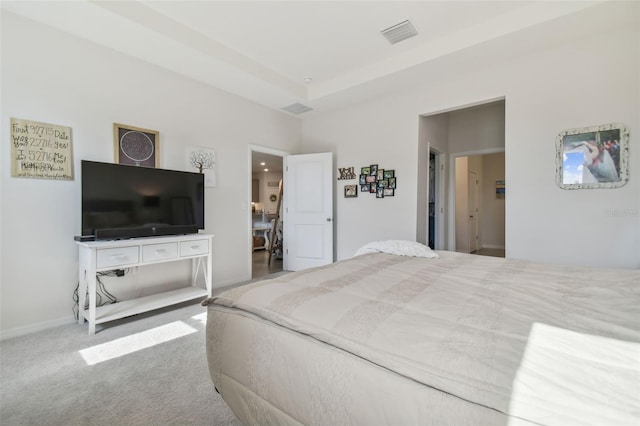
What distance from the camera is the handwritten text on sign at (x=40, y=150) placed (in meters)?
2.40

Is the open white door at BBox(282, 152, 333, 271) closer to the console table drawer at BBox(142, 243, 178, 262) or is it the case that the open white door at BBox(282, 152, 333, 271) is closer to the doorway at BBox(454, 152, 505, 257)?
the console table drawer at BBox(142, 243, 178, 262)

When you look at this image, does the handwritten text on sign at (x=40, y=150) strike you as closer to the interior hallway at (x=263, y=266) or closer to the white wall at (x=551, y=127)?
the interior hallway at (x=263, y=266)

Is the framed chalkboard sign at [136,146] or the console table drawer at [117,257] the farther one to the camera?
the framed chalkboard sign at [136,146]

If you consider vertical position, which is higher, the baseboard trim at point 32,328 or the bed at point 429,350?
the bed at point 429,350

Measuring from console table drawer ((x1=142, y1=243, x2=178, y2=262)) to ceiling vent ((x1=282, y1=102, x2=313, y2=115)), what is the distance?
2822 millimetres

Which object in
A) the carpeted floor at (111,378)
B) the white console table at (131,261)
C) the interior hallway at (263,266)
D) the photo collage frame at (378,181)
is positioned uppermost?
the photo collage frame at (378,181)

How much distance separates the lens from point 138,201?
282 centimetres

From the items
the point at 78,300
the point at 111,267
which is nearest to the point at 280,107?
the point at 111,267

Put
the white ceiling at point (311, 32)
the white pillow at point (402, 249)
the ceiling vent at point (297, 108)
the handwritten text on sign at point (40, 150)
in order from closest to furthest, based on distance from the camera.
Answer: the white pillow at point (402, 249)
the handwritten text on sign at point (40, 150)
the white ceiling at point (311, 32)
the ceiling vent at point (297, 108)

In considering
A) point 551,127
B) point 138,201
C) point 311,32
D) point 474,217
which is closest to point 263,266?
point 138,201

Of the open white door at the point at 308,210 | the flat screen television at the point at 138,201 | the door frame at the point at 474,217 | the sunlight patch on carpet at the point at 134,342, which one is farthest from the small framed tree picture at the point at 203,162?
the door frame at the point at 474,217

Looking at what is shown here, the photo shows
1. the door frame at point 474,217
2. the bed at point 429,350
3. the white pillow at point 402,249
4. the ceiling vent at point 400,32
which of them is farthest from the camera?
the door frame at point 474,217

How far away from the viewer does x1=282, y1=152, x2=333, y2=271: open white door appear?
4.61m

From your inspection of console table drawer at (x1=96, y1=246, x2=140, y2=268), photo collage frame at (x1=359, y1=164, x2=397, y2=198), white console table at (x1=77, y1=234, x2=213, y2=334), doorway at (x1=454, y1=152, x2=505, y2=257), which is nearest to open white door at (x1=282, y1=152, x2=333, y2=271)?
photo collage frame at (x1=359, y1=164, x2=397, y2=198)
